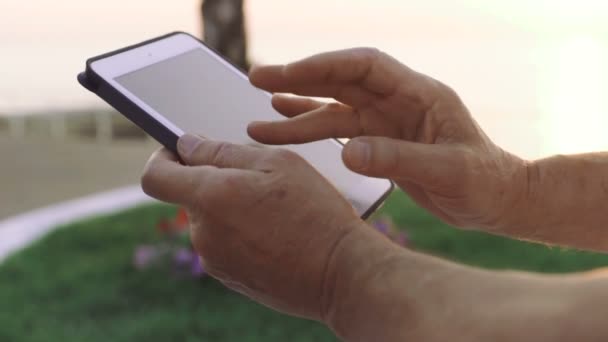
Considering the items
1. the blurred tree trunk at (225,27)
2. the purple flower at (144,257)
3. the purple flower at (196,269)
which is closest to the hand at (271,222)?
the purple flower at (196,269)

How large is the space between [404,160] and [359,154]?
0.22 feet

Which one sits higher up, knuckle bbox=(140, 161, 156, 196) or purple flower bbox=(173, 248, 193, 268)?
knuckle bbox=(140, 161, 156, 196)

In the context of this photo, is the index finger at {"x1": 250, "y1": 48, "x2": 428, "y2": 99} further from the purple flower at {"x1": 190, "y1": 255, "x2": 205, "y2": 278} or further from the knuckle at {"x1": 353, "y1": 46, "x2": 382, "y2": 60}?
the purple flower at {"x1": 190, "y1": 255, "x2": 205, "y2": 278}

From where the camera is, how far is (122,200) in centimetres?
416

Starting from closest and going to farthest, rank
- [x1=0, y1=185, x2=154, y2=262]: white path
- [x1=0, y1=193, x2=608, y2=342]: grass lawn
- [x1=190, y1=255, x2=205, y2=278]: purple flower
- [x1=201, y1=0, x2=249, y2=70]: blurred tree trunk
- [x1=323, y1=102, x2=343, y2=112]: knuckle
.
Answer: [x1=323, y1=102, x2=343, y2=112]: knuckle
[x1=0, y1=193, x2=608, y2=342]: grass lawn
[x1=190, y1=255, x2=205, y2=278]: purple flower
[x1=201, y1=0, x2=249, y2=70]: blurred tree trunk
[x1=0, y1=185, x2=154, y2=262]: white path

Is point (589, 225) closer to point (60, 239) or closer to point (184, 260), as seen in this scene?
point (184, 260)

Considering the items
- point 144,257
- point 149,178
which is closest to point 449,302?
point 149,178

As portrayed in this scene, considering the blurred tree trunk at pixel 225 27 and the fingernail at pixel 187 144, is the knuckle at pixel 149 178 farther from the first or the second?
the blurred tree trunk at pixel 225 27

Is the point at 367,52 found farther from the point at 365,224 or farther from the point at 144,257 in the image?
the point at 144,257

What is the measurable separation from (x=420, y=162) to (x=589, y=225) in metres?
0.33

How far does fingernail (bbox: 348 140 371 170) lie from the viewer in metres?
0.84

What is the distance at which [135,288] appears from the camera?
9.87ft

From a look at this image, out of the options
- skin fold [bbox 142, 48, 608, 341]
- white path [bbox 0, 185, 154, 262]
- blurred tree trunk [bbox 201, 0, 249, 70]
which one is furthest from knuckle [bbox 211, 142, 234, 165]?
white path [bbox 0, 185, 154, 262]

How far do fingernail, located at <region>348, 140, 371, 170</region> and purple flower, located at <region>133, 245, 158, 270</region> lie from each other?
2.37m
